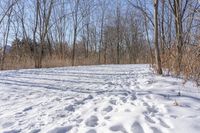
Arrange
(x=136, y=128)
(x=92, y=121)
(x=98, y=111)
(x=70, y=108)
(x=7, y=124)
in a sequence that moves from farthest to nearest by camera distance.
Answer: (x=70, y=108) < (x=98, y=111) < (x=92, y=121) < (x=7, y=124) < (x=136, y=128)

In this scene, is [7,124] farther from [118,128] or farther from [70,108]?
[118,128]

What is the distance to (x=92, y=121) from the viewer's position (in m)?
3.78

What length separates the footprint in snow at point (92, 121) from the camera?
3625mm

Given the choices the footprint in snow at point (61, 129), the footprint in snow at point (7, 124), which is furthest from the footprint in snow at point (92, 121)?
the footprint in snow at point (7, 124)

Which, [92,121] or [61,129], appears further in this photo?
[92,121]

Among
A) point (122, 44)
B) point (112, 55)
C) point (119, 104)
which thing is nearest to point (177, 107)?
point (119, 104)

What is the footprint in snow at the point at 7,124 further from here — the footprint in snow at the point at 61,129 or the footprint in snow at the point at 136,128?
the footprint in snow at the point at 136,128

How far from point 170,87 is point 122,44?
3274cm

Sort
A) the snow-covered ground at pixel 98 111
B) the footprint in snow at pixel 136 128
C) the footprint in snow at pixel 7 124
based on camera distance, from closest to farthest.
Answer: the footprint in snow at pixel 136 128
the snow-covered ground at pixel 98 111
the footprint in snow at pixel 7 124

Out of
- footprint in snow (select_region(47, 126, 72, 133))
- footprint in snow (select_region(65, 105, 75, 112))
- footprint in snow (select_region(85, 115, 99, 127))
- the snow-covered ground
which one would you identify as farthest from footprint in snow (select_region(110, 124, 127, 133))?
footprint in snow (select_region(65, 105, 75, 112))

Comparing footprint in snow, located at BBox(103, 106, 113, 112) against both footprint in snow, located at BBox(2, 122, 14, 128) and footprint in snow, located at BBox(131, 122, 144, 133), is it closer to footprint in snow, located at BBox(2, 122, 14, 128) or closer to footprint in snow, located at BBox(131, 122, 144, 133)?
footprint in snow, located at BBox(131, 122, 144, 133)

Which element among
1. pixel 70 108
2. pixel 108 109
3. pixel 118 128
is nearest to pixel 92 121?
pixel 118 128

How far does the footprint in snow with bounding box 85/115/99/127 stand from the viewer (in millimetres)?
3625

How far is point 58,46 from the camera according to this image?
29.0 m
